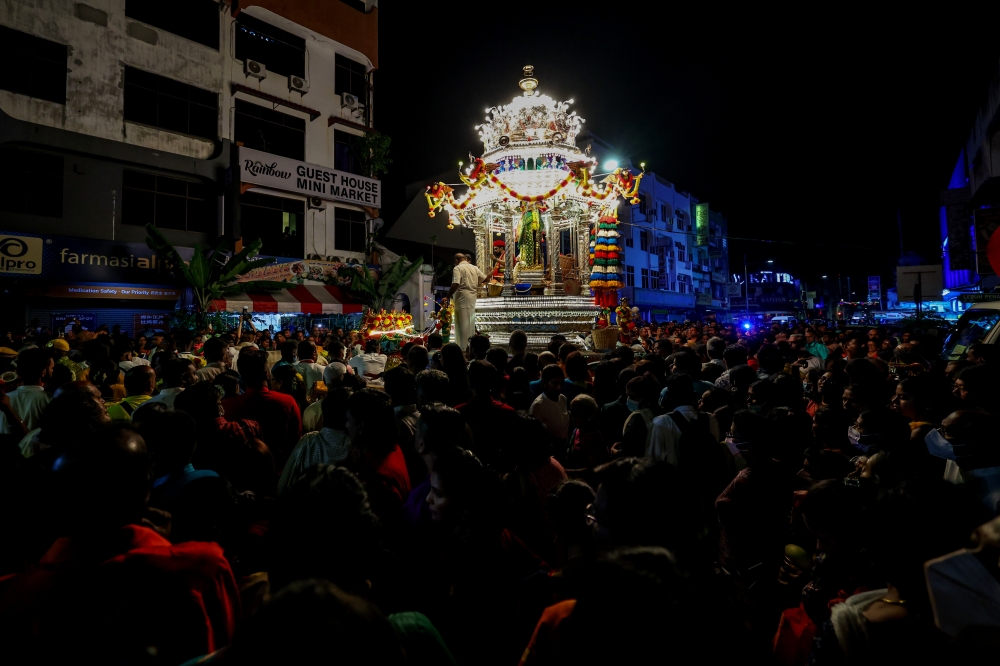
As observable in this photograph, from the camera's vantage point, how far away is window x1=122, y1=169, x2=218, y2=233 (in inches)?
778

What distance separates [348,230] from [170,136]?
8.09 metres

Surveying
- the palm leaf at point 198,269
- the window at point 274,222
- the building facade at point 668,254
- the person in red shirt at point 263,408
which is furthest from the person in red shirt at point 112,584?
the building facade at point 668,254

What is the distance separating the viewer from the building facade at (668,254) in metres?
40.4

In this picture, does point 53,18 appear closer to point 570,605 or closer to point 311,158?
point 311,158

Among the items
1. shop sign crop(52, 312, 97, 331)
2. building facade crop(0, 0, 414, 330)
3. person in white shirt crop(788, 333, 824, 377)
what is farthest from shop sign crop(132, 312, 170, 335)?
person in white shirt crop(788, 333, 824, 377)

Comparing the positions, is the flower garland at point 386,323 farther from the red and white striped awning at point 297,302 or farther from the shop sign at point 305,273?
the shop sign at point 305,273

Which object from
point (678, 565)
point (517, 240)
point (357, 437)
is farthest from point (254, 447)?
point (517, 240)

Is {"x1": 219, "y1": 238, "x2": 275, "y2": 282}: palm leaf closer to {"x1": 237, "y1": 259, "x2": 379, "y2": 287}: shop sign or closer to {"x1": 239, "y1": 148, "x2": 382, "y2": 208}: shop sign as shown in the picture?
{"x1": 237, "y1": 259, "x2": 379, "y2": 287}: shop sign

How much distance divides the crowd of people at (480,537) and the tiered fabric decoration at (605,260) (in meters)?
10.5

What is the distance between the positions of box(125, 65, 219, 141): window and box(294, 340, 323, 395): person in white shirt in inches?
716

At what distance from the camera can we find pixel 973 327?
9805 mm

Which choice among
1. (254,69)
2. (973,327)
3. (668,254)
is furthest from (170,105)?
(668,254)

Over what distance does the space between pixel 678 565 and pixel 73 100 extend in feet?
78.1

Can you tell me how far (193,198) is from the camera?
2130 cm
